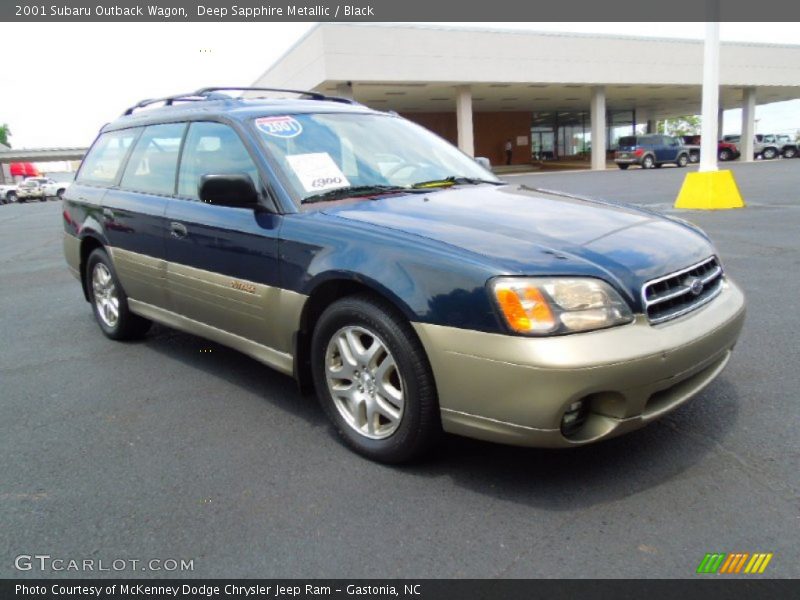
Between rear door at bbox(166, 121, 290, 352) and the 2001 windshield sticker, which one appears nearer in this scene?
rear door at bbox(166, 121, 290, 352)

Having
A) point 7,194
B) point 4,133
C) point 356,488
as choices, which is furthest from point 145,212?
point 4,133

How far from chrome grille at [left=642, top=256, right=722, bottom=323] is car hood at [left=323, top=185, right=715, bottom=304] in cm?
4

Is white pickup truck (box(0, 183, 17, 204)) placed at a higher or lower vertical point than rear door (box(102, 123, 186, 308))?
lower

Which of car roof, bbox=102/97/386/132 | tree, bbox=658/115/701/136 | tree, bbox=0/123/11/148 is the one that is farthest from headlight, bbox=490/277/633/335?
tree, bbox=0/123/11/148

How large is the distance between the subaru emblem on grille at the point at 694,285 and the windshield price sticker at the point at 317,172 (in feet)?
5.83

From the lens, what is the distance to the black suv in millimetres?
32719

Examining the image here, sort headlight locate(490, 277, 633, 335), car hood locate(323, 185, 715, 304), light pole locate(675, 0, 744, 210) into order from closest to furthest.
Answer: headlight locate(490, 277, 633, 335)
car hood locate(323, 185, 715, 304)
light pole locate(675, 0, 744, 210)

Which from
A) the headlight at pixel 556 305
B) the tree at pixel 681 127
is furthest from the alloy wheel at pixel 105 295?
the tree at pixel 681 127

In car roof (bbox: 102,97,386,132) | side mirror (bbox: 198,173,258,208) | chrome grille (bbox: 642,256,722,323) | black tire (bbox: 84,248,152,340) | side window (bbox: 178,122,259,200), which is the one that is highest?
car roof (bbox: 102,97,386,132)

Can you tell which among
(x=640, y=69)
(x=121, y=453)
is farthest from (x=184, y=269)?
(x=640, y=69)

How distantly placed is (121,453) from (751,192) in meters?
15.7

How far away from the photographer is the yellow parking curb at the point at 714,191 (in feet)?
37.2

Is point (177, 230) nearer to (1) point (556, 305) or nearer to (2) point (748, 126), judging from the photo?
(1) point (556, 305)

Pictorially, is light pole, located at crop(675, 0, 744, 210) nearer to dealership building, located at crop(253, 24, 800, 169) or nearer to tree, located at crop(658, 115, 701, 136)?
dealership building, located at crop(253, 24, 800, 169)
